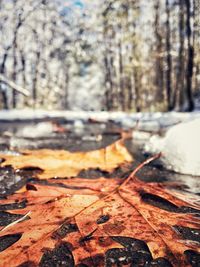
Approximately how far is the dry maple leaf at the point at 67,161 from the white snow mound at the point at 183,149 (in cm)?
33

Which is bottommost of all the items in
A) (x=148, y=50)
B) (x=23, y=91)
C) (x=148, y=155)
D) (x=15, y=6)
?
(x=148, y=155)

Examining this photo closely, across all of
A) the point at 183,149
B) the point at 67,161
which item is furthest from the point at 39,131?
the point at 183,149

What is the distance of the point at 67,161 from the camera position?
2.10 m

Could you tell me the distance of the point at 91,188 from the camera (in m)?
1.50

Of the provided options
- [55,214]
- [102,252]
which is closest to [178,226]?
[102,252]

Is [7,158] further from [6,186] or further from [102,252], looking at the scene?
[102,252]

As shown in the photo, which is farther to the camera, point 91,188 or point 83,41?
point 83,41

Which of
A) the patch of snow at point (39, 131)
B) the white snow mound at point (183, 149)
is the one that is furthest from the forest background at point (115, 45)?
the white snow mound at point (183, 149)

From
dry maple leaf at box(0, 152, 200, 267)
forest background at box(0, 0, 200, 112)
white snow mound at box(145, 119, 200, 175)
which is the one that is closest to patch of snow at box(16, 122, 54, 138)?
white snow mound at box(145, 119, 200, 175)

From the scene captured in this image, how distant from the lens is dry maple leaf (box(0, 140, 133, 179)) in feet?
6.32

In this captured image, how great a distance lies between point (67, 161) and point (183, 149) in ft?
2.54

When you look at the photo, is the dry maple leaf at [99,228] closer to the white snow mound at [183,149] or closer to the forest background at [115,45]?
the white snow mound at [183,149]

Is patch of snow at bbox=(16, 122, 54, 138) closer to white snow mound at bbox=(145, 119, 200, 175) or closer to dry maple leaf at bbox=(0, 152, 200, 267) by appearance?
white snow mound at bbox=(145, 119, 200, 175)

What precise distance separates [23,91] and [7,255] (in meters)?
1.95
